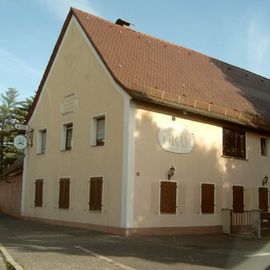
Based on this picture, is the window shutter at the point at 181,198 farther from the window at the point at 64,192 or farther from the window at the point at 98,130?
the window at the point at 64,192

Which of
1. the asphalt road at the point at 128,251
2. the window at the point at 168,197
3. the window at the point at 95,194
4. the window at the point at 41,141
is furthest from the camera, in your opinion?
the window at the point at 41,141

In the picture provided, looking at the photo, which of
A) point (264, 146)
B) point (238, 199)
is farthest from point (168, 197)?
point (264, 146)

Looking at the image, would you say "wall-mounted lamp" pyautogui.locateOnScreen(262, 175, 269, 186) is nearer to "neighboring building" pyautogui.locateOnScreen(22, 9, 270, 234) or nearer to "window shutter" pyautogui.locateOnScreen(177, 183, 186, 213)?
"neighboring building" pyautogui.locateOnScreen(22, 9, 270, 234)

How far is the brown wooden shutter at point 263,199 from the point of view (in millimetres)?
24797

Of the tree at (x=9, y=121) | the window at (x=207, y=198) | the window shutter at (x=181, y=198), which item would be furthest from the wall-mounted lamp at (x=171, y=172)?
the tree at (x=9, y=121)

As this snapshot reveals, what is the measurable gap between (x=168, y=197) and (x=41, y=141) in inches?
368

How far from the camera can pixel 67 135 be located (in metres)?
24.3

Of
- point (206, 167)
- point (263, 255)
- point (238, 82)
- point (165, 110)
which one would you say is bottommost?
point (263, 255)

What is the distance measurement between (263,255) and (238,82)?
55.0 feet

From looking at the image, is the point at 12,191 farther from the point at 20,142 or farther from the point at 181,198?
the point at 181,198

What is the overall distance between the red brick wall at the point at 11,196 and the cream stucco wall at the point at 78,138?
67.5 inches

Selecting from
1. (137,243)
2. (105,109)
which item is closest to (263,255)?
(137,243)

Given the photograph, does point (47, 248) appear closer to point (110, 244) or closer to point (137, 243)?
point (110, 244)

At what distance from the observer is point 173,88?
22.0 metres
